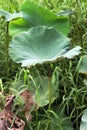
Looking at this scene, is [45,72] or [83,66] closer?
[83,66]

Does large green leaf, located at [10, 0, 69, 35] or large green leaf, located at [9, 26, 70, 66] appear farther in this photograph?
large green leaf, located at [10, 0, 69, 35]

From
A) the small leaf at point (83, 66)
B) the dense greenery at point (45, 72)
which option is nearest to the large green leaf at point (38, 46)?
the dense greenery at point (45, 72)

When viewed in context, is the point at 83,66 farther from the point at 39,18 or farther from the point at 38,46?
the point at 39,18

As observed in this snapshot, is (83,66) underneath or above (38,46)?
underneath

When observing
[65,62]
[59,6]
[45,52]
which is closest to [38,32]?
[45,52]

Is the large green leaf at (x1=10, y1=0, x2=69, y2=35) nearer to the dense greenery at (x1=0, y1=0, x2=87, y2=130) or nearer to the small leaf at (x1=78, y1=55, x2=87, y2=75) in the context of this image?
the dense greenery at (x1=0, y1=0, x2=87, y2=130)

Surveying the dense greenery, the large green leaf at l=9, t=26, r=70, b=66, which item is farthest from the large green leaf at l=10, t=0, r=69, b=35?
the large green leaf at l=9, t=26, r=70, b=66

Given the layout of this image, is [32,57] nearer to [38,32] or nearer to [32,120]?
[38,32]

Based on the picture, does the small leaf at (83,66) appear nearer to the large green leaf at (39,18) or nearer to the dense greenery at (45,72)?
the dense greenery at (45,72)

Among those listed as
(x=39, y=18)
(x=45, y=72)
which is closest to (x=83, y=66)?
(x=45, y=72)
